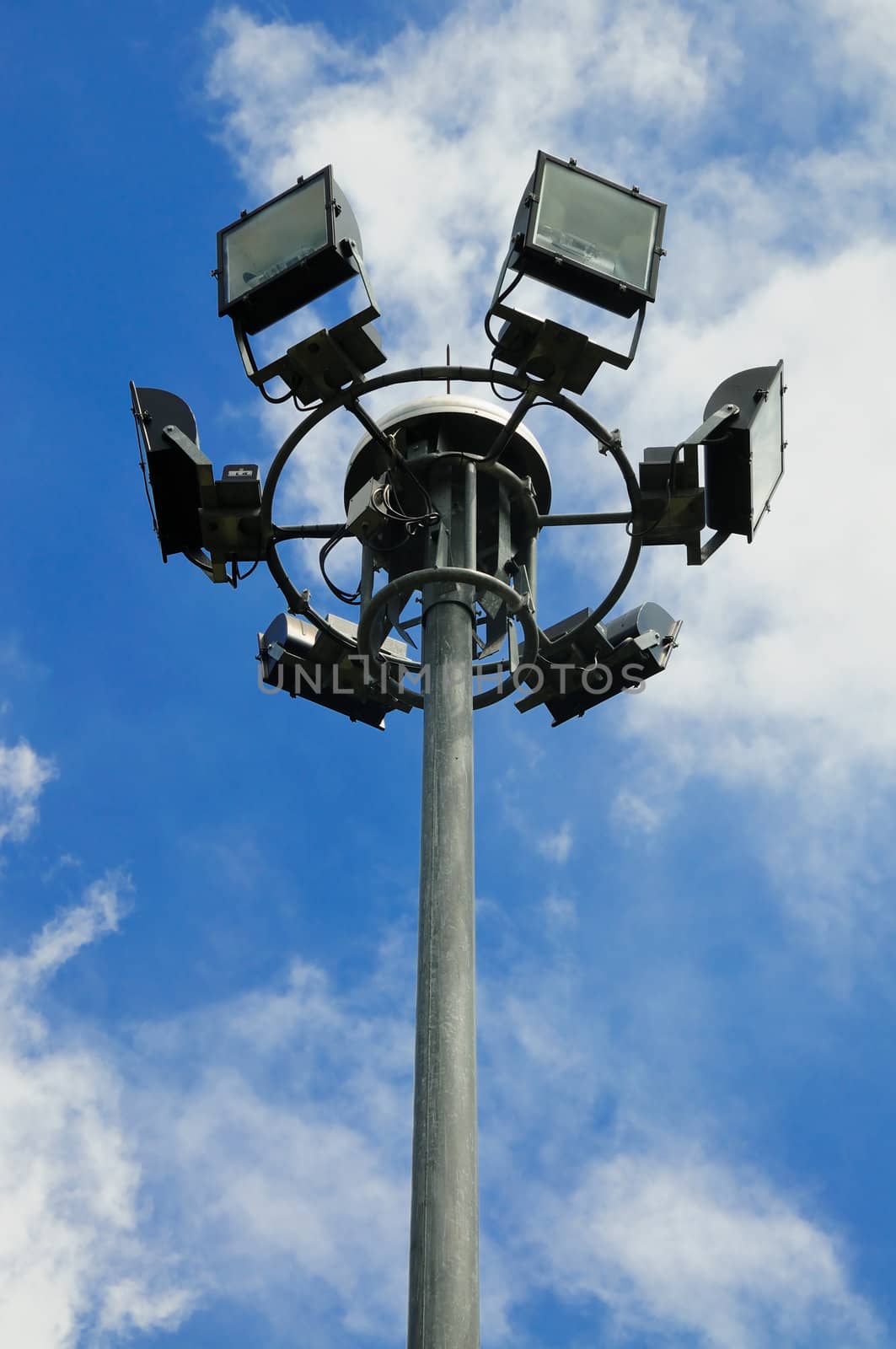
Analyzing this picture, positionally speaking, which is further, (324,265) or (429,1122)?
(324,265)

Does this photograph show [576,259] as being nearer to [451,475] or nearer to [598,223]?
[598,223]

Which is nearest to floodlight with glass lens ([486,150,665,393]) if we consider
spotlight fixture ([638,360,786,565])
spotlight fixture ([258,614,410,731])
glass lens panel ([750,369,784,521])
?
spotlight fixture ([638,360,786,565])

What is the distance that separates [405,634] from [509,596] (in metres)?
2.60

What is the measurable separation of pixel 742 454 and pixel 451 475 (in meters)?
2.56

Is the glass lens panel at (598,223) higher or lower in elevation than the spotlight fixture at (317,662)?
higher

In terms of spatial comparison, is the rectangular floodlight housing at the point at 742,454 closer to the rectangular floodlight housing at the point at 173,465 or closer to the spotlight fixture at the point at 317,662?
the spotlight fixture at the point at 317,662

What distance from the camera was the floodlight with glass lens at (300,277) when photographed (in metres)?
13.1

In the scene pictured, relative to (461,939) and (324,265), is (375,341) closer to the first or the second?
(324,265)

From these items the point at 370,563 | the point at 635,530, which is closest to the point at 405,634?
the point at 370,563

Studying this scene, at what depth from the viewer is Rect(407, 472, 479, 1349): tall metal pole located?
9.48 metres

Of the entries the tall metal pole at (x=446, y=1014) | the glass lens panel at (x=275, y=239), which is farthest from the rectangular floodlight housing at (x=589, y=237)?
the tall metal pole at (x=446, y=1014)

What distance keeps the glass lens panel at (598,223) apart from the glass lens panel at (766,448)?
1.71 m

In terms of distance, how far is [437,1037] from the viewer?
10.5 meters

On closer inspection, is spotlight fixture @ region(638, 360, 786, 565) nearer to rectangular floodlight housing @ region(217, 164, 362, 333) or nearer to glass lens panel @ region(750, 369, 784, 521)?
glass lens panel @ region(750, 369, 784, 521)
